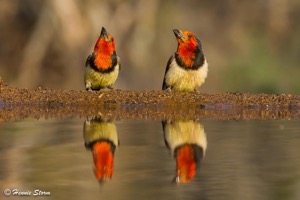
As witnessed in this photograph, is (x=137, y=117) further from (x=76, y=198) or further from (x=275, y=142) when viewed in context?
(x=76, y=198)

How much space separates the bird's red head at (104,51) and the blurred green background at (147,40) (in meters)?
7.08

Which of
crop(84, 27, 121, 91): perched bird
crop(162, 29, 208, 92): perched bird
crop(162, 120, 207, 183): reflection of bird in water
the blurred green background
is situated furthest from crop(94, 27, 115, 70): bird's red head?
the blurred green background

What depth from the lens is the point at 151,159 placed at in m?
6.64

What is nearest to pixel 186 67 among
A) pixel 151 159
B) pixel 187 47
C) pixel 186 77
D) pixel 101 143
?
pixel 186 77

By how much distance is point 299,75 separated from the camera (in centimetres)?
2095

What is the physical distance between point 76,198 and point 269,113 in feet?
18.7

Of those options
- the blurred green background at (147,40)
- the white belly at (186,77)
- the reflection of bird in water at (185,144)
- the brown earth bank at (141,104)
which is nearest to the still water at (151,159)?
the reflection of bird in water at (185,144)

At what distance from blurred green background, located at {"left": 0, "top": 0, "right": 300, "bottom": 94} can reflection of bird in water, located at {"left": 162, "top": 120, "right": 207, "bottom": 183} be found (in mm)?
10750

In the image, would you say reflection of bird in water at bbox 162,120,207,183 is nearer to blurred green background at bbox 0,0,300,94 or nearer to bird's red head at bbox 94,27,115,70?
bird's red head at bbox 94,27,115,70

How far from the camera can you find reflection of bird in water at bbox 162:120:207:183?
5992mm

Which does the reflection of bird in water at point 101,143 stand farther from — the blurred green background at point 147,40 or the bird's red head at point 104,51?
the blurred green background at point 147,40

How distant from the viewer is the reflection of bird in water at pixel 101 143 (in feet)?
19.8

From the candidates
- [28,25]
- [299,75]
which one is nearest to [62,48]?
[28,25]

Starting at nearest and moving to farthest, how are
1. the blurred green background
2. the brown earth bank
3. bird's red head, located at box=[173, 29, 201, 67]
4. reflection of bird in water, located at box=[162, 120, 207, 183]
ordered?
1. reflection of bird in water, located at box=[162, 120, 207, 183]
2. the brown earth bank
3. bird's red head, located at box=[173, 29, 201, 67]
4. the blurred green background
